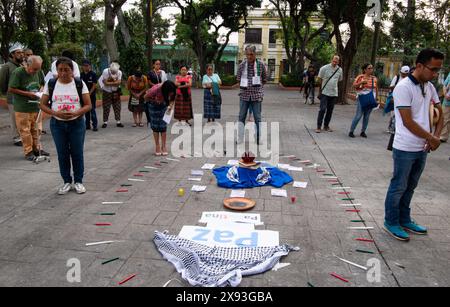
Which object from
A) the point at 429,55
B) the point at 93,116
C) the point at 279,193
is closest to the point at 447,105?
→ the point at 279,193

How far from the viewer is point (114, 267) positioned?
10.1ft

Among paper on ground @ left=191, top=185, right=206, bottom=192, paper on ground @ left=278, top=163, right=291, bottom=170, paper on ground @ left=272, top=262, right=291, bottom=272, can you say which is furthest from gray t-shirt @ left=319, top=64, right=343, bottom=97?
paper on ground @ left=272, top=262, right=291, bottom=272

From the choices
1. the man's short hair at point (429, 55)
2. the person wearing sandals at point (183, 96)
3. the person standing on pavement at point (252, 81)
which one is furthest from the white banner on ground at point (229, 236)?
the person wearing sandals at point (183, 96)

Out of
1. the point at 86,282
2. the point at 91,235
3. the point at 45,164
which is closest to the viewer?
the point at 86,282

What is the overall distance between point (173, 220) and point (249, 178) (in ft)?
5.49

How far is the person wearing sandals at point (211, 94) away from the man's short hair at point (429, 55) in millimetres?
7614

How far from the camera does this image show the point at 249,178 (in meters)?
5.45

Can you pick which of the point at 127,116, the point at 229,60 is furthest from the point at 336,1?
the point at 229,60

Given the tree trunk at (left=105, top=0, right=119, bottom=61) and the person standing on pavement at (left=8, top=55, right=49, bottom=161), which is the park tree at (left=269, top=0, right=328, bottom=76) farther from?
the person standing on pavement at (left=8, top=55, right=49, bottom=161)

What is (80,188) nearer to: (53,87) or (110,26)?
(53,87)
